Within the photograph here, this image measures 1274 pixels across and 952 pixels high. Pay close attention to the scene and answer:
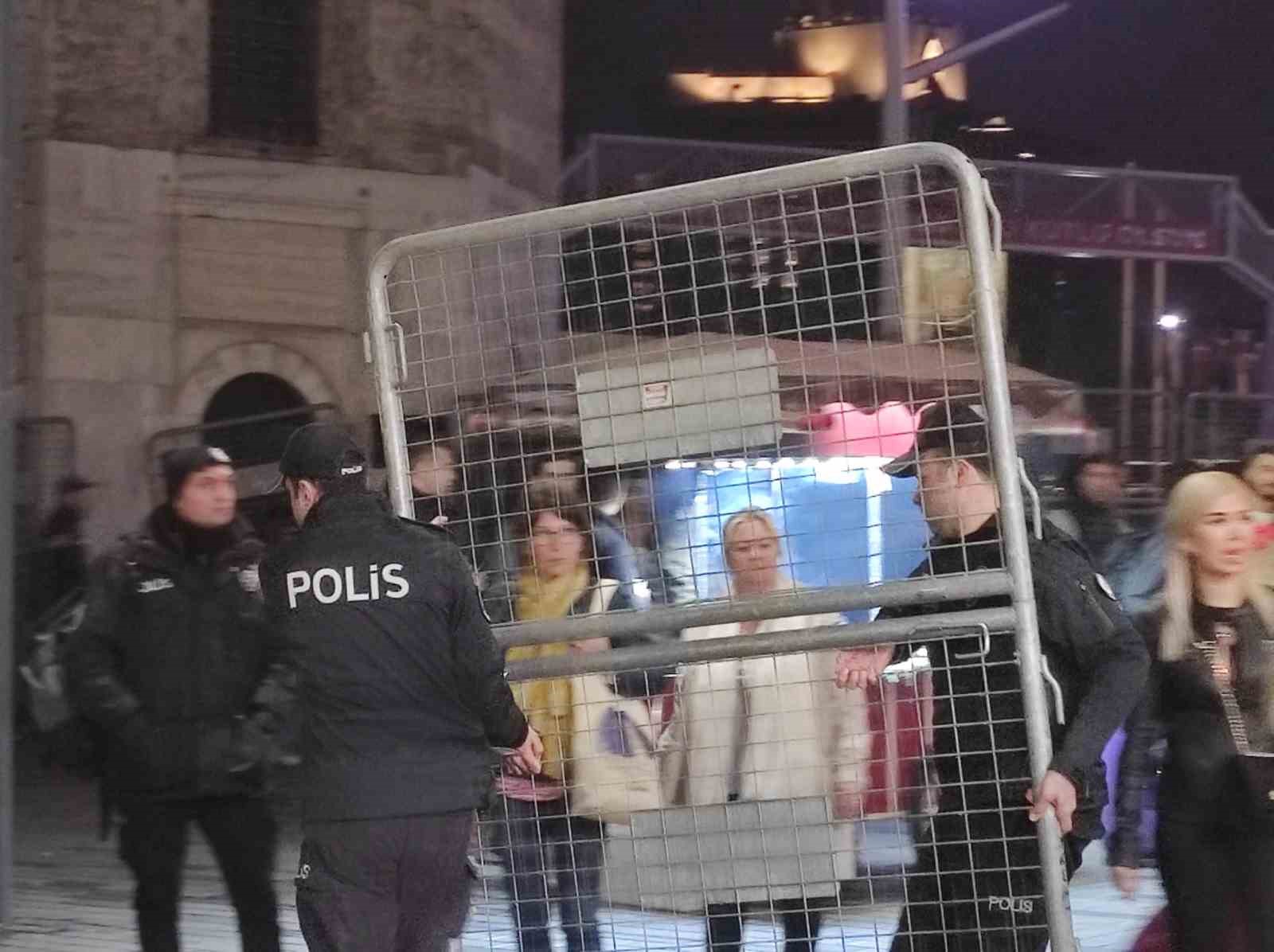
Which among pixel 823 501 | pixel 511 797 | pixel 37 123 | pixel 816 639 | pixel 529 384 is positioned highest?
pixel 37 123

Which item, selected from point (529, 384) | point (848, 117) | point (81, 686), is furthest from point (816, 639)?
point (848, 117)

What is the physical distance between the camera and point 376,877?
4117mm

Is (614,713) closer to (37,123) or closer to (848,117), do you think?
(37,123)

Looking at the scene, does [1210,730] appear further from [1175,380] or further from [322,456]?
[1175,380]

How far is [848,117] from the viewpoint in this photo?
34.6 meters

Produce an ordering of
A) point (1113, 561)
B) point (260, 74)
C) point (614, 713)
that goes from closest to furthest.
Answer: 1. point (614, 713)
2. point (1113, 561)
3. point (260, 74)

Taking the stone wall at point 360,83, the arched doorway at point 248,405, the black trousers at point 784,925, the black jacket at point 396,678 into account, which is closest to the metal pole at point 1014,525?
the black trousers at point 784,925

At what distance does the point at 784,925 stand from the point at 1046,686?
0.75 m

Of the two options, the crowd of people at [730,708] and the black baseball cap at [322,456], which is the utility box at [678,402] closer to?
the crowd of people at [730,708]

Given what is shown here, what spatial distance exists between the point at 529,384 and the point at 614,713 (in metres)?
0.74

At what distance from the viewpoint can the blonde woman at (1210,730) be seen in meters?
4.49

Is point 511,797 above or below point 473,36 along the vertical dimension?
below

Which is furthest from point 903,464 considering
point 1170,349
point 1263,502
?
point 1170,349

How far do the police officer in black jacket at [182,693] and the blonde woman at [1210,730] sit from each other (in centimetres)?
234
